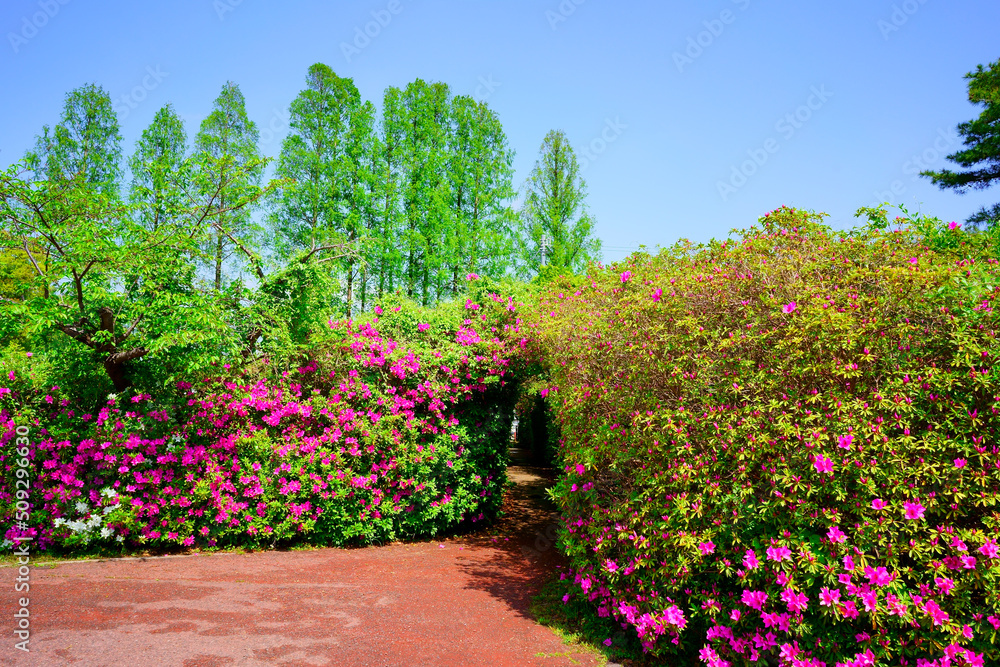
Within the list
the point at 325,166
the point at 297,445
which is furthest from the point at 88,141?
the point at 297,445

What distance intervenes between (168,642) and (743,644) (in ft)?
14.3

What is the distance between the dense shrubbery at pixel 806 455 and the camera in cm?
328

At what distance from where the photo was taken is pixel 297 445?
7617 mm

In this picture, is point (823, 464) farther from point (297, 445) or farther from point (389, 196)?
point (389, 196)

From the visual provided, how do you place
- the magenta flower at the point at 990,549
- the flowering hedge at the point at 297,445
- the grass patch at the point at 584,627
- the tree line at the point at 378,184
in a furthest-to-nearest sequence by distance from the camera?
the tree line at the point at 378,184 → the flowering hedge at the point at 297,445 → the grass patch at the point at 584,627 → the magenta flower at the point at 990,549

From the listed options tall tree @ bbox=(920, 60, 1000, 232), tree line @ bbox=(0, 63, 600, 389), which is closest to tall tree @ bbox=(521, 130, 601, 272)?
tree line @ bbox=(0, 63, 600, 389)

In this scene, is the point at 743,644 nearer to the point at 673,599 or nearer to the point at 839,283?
the point at 673,599

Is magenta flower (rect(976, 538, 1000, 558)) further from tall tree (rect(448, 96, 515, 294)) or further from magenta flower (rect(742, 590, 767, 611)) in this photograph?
tall tree (rect(448, 96, 515, 294))

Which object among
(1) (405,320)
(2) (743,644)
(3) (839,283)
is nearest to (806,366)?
(3) (839,283)

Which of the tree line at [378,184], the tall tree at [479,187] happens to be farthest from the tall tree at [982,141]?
the tall tree at [479,187]

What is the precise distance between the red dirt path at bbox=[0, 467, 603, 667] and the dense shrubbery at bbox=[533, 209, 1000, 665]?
1222 millimetres

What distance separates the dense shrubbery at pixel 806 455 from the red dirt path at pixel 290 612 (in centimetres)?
122

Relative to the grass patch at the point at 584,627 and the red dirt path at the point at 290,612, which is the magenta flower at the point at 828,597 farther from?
the red dirt path at the point at 290,612

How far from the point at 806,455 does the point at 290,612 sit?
468cm
